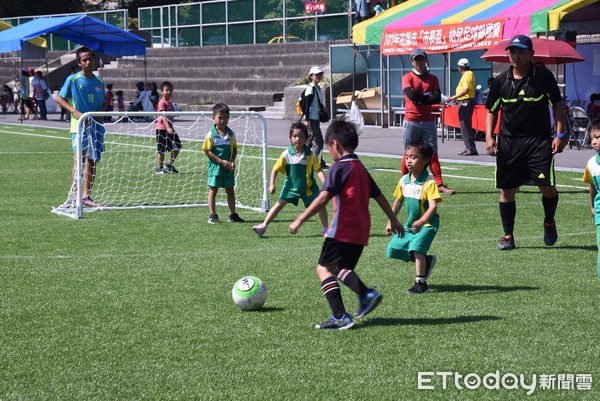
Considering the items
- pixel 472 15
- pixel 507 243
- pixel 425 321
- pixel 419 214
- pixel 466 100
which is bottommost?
pixel 425 321

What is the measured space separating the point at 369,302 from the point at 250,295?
0.91m

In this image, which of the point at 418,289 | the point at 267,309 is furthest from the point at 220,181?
the point at 267,309

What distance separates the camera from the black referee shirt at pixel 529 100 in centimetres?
1020

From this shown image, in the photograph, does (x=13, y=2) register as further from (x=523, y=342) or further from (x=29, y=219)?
(x=523, y=342)

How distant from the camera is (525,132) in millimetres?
10273

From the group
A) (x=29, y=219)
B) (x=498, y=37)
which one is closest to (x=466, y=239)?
(x=29, y=219)

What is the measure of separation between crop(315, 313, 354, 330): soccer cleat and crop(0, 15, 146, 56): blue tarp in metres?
27.2

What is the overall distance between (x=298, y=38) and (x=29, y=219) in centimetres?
2774

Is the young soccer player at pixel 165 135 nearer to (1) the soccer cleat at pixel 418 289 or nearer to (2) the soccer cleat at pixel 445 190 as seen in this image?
(2) the soccer cleat at pixel 445 190

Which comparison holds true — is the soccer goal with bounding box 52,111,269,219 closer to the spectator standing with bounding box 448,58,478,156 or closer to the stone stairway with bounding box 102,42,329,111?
the spectator standing with bounding box 448,58,478,156

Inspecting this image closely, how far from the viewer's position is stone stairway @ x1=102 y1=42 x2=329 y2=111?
3728 centimetres

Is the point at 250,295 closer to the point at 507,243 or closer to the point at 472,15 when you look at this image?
the point at 507,243

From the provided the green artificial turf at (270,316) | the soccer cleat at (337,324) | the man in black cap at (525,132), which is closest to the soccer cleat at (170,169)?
the green artificial turf at (270,316)

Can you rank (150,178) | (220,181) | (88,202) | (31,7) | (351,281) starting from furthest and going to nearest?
1. (31,7)
2. (150,178)
3. (88,202)
4. (220,181)
5. (351,281)
